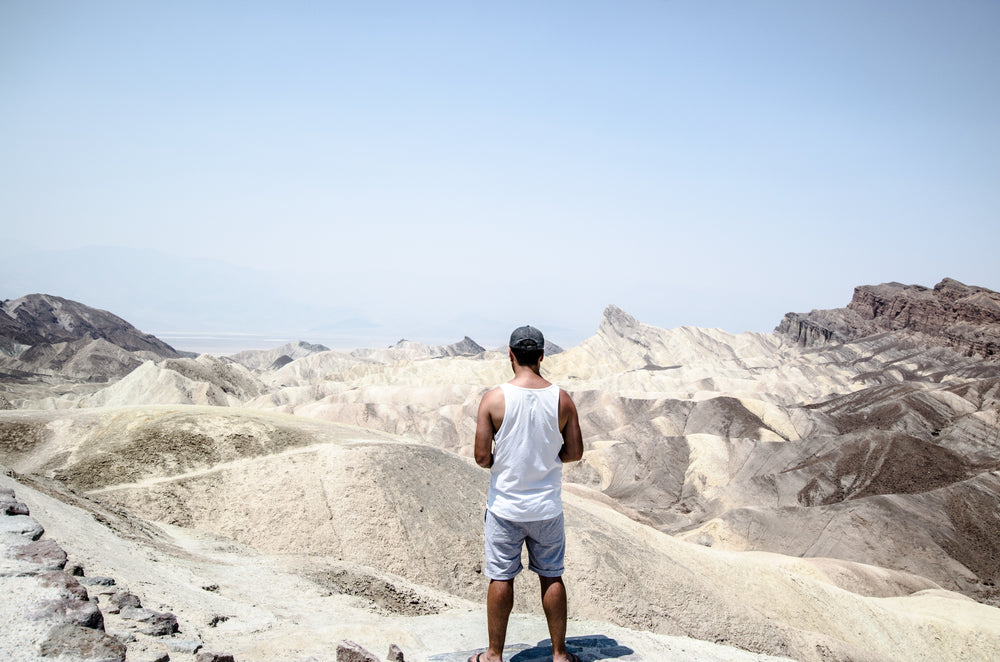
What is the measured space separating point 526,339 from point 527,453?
2.39 ft

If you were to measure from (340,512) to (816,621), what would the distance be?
32.4ft

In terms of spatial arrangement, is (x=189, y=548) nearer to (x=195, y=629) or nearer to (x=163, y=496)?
(x=163, y=496)

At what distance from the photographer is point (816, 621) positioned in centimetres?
1416

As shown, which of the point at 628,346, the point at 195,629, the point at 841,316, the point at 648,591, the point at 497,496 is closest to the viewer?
the point at 497,496

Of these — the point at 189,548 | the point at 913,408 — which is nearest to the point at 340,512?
the point at 189,548

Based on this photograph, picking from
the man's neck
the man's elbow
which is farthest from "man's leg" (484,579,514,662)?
the man's neck

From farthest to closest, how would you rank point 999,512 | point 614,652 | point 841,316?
point 841,316 < point 999,512 < point 614,652

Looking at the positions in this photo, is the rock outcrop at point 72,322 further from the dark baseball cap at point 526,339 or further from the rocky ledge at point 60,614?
the dark baseball cap at point 526,339

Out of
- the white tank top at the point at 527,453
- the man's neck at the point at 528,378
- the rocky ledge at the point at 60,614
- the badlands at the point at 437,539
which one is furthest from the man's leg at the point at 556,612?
the rocky ledge at the point at 60,614

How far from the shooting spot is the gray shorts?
Result: 435cm

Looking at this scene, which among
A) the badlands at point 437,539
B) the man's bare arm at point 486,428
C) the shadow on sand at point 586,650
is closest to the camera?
the man's bare arm at point 486,428

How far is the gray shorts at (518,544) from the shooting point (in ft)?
14.3

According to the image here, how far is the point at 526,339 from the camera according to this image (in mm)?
4461

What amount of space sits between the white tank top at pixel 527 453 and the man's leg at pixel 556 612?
52cm
